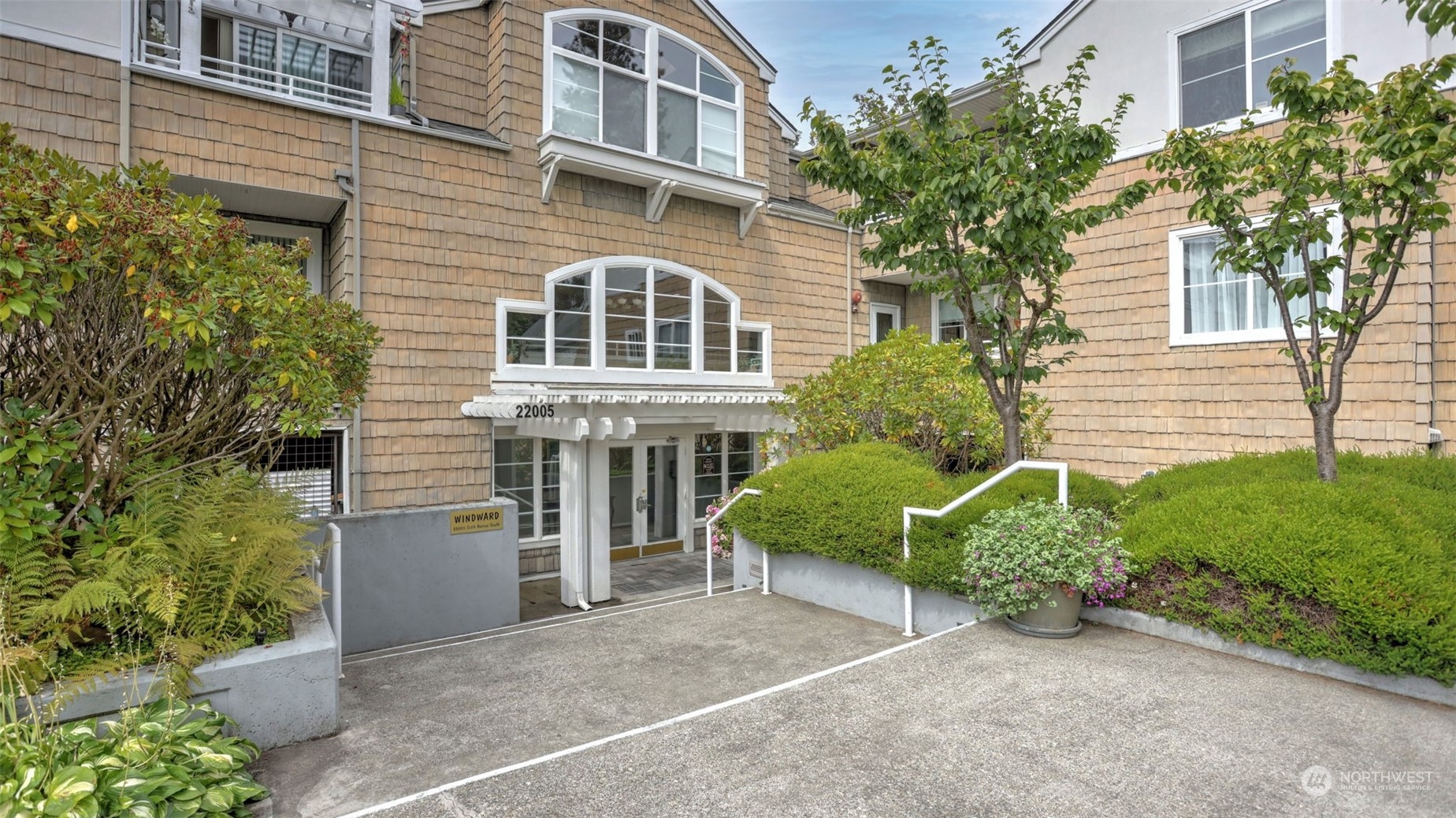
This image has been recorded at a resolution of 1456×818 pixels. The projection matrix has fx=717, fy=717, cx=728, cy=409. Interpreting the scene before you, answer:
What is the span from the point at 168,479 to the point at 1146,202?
35.0ft

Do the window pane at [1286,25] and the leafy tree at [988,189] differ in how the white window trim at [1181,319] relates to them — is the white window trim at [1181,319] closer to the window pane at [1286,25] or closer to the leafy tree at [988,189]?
the window pane at [1286,25]

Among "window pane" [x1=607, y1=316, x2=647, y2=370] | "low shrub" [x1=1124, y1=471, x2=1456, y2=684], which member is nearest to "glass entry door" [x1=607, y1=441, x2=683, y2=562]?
"window pane" [x1=607, y1=316, x2=647, y2=370]

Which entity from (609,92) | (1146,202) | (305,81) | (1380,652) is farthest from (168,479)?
(1146,202)

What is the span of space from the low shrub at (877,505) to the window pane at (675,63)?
6875 millimetres

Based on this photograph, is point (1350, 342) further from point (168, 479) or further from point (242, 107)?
point (242, 107)

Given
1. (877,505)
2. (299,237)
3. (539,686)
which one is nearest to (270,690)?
(539,686)

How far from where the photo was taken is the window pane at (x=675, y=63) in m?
11.1

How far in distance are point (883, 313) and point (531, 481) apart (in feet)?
25.3

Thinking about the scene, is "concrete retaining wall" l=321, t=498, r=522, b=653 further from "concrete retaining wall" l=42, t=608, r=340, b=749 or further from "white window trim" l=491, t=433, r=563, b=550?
"concrete retaining wall" l=42, t=608, r=340, b=749

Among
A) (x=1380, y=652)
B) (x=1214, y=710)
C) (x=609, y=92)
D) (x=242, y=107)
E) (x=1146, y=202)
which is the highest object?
(x=609, y=92)

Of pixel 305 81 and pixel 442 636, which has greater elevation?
pixel 305 81

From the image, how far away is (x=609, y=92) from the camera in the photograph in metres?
10.6

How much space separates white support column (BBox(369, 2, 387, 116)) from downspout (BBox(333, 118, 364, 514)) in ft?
1.55

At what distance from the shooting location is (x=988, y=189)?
6059mm
